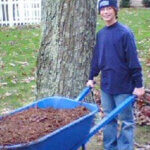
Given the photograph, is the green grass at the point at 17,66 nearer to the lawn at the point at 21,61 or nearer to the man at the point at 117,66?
the lawn at the point at 21,61

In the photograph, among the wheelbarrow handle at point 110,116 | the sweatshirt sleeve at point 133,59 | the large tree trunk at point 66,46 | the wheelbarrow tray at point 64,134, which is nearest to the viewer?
the wheelbarrow tray at point 64,134

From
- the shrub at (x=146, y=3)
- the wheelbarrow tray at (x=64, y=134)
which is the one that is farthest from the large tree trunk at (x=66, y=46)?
the shrub at (x=146, y=3)

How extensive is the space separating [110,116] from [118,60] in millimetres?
642

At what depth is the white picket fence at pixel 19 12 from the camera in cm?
1551

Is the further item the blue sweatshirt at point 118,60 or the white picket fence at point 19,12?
the white picket fence at point 19,12

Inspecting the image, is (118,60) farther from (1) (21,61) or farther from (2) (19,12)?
(2) (19,12)

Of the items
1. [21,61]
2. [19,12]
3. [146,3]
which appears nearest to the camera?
[21,61]

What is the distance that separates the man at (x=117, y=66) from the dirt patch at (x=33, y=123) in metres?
0.61

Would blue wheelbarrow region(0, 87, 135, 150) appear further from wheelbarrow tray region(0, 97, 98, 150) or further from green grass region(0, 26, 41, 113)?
green grass region(0, 26, 41, 113)

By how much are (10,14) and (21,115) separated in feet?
39.5

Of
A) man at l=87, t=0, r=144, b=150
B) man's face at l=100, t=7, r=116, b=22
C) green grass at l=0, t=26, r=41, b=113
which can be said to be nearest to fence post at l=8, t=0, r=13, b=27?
green grass at l=0, t=26, r=41, b=113

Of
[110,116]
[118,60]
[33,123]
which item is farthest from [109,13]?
[33,123]

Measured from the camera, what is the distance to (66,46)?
503 cm

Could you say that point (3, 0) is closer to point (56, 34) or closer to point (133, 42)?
point (56, 34)
